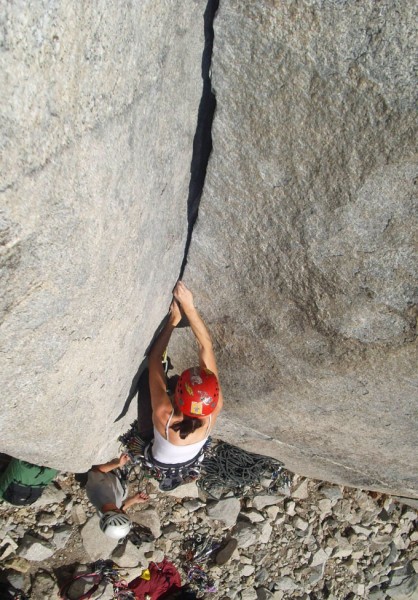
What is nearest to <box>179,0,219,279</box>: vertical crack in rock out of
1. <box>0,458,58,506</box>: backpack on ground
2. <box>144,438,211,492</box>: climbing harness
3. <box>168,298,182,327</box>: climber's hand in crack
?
<box>168,298,182,327</box>: climber's hand in crack

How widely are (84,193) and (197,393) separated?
1.58m

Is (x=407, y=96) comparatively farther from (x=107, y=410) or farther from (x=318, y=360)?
(x=107, y=410)

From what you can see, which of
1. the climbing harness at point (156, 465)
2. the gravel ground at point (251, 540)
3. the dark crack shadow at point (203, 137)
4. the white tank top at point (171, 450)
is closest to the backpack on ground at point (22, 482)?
the gravel ground at point (251, 540)

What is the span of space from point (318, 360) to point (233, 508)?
1752mm

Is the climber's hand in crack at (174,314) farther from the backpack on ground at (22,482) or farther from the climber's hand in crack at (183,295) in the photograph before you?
the backpack on ground at (22,482)

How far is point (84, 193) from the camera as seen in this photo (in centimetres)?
171

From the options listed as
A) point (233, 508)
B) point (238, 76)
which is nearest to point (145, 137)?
point (238, 76)

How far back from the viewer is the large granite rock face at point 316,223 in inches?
75.3

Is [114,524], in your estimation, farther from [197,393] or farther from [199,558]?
[197,393]

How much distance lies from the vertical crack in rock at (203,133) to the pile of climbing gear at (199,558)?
7.49ft

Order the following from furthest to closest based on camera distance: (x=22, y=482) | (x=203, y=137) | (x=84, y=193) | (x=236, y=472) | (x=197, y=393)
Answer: (x=236, y=472) < (x=22, y=482) < (x=197, y=393) < (x=203, y=137) < (x=84, y=193)

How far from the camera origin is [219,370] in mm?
3451

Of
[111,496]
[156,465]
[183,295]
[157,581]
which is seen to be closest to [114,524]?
[111,496]

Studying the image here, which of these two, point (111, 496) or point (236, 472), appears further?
point (236, 472)
